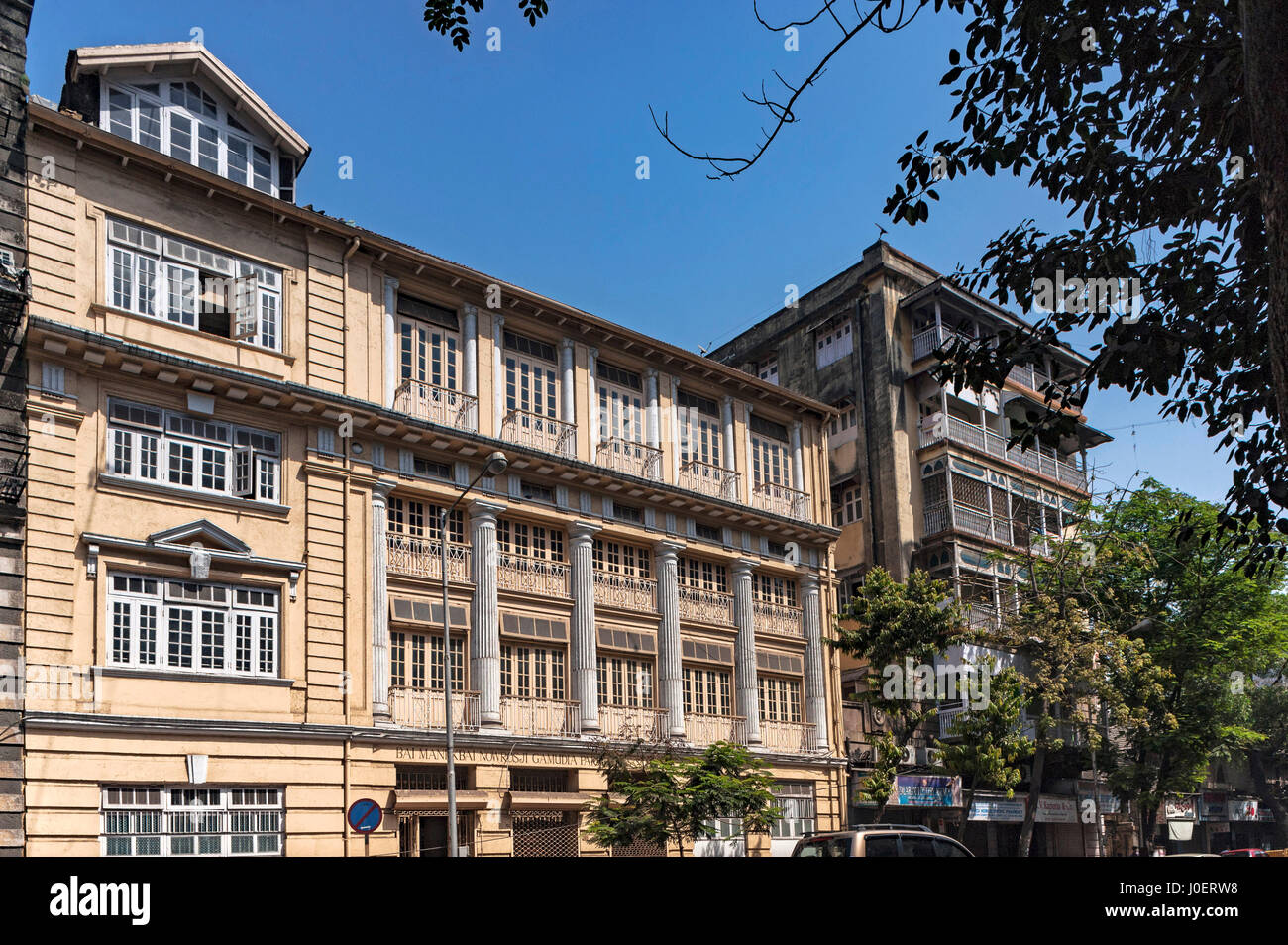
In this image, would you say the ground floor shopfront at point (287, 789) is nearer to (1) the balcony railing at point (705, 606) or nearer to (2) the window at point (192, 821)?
(2) the window at point (192, 821)

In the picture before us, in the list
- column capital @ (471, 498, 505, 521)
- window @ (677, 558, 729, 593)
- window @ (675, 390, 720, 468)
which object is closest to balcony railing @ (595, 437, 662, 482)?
window @ (675, 390, 720, 468)

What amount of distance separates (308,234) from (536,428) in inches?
305

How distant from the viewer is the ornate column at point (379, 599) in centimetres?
2916

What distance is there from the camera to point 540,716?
32531 millimetres

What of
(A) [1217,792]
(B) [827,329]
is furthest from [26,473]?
(A) [1217,792]

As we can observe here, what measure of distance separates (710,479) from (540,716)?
9933mm

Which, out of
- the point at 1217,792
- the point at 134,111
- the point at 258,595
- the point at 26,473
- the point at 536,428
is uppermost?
the point at 134,111

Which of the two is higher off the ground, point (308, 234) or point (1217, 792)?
point (308, 234)

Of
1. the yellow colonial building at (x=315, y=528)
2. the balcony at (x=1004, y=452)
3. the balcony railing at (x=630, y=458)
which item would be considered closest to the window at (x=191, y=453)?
the yellow colonial building at (x=315, y=528)

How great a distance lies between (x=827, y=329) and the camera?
51531mm

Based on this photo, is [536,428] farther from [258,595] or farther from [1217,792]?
[1217,792]

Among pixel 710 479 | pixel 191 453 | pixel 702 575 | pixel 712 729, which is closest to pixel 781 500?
pixel 710 479

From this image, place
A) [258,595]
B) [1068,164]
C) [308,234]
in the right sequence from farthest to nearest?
[308,234], [258,595], [1068,164]
